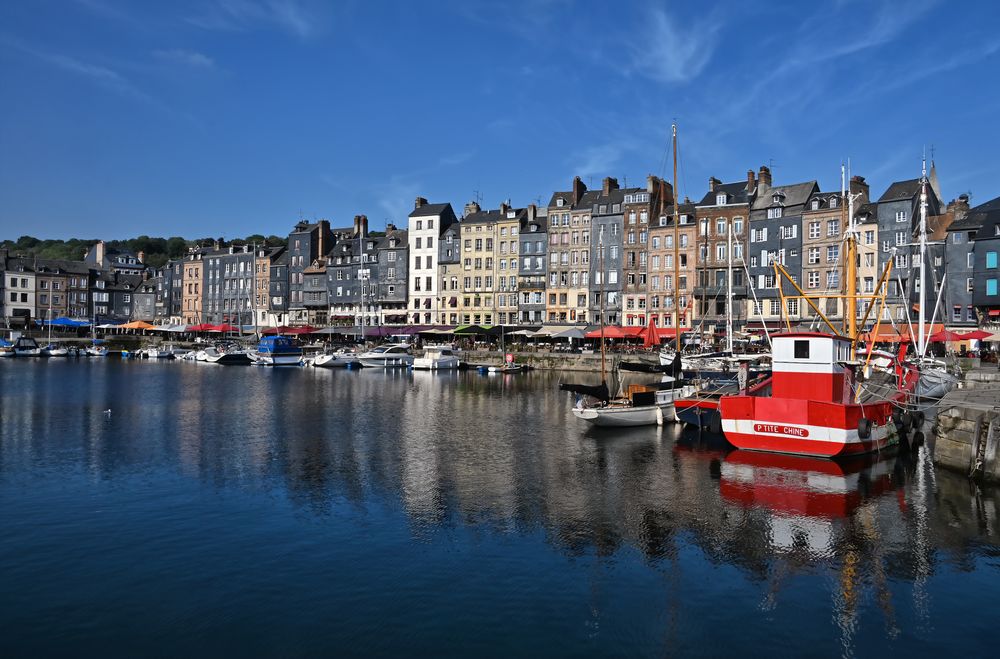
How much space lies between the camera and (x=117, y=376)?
220 ft

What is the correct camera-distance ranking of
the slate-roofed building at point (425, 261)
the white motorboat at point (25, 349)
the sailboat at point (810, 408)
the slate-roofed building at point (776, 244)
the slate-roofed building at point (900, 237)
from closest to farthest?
1. the sailboat at point (810, 408)
2. the slate-roofed building at point (900, 237)
3. the slate-roofed building at point (776, 244)
4. the white motorboat at point (25, 349)
5. the slate-roofed building at point (425, 261)

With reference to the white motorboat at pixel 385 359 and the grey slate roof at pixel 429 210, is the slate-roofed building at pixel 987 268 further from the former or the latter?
the grey slate roof at pixel 429 210

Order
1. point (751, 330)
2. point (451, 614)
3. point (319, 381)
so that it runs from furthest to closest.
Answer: point (751, 330) < point (319, 381) < point (451, 614)

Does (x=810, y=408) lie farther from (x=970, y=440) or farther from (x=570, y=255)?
(x=570, y=255)

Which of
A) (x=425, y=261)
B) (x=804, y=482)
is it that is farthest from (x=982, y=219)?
(x=425, y=261)

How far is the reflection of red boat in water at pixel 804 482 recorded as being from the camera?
2119 cm

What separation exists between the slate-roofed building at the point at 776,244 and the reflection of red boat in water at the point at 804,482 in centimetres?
5193

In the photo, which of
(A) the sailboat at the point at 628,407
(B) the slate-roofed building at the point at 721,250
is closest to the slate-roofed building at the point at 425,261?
(B) the slate-roofed building at the point at 721,250

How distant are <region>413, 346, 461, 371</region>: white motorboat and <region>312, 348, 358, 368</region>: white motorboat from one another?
9160mm

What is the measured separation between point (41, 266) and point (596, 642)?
6063 inches

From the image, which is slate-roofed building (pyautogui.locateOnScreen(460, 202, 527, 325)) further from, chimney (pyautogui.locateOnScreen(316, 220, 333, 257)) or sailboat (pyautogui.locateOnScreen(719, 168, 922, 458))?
sailboat (pyautogui.locateOnScreen(719, 168, 922, 458))

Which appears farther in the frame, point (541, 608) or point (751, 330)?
point (751, 330)

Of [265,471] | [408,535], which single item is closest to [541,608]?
[408,535]

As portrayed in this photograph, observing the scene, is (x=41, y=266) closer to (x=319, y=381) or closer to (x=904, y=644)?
(x=319, y=381)
